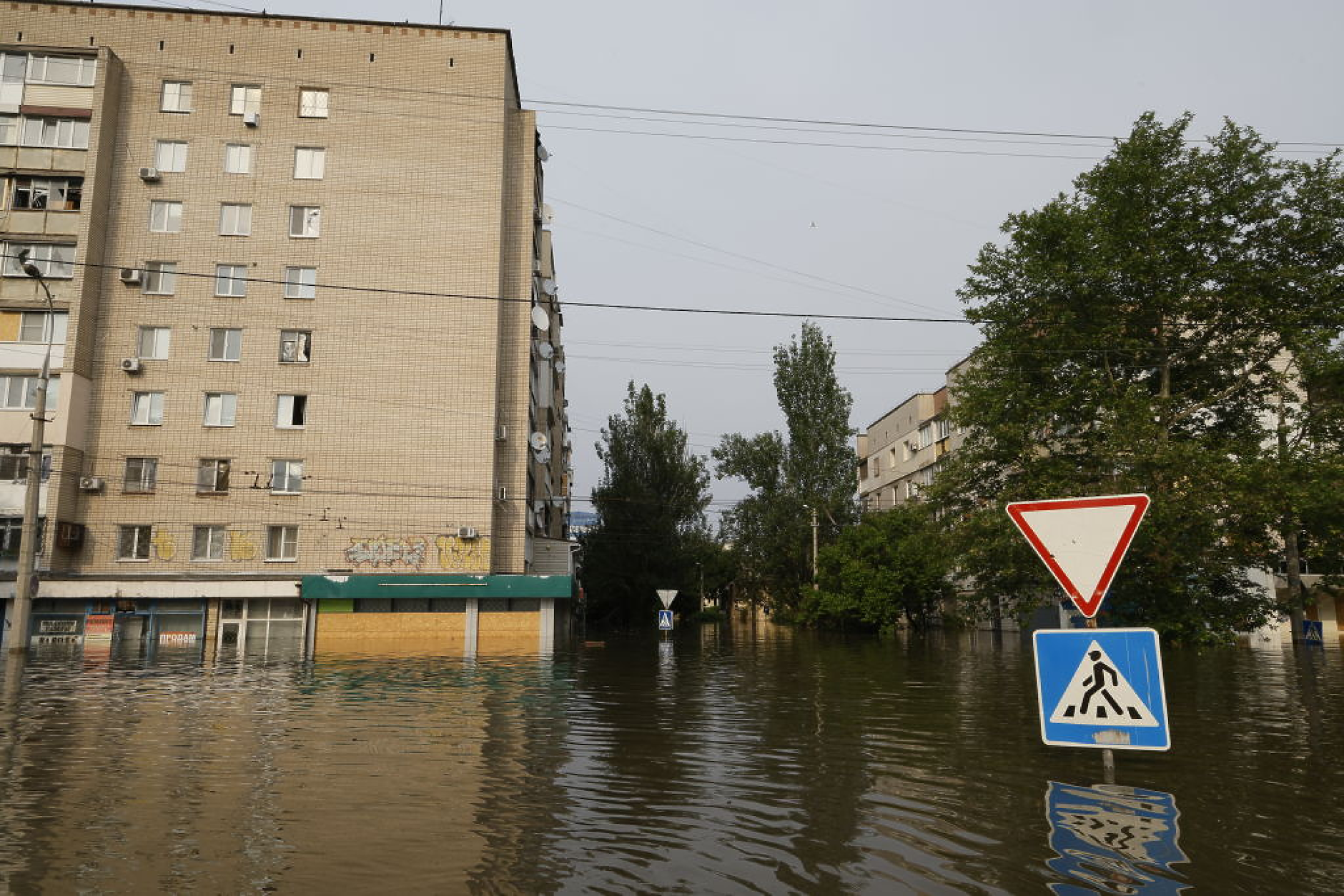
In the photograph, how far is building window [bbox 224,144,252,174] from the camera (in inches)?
1574

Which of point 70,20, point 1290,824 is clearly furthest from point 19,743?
point 70,20

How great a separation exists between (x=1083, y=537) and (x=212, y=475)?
37.5 metres

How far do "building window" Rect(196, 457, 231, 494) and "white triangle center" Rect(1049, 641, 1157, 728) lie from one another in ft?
122

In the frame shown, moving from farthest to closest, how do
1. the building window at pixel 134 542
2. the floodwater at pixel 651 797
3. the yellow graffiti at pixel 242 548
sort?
the yellow graffiti at pixel 242 548 → the building window at pixel 134 542 → the floodwater at pixel 651 797

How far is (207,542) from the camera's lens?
37344 millimetres

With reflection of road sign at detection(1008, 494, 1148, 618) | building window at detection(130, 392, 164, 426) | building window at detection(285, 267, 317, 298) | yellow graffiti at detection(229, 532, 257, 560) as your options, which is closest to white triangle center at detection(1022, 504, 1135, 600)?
reflection of road sign at detection(1008, 494, 1148, 618)

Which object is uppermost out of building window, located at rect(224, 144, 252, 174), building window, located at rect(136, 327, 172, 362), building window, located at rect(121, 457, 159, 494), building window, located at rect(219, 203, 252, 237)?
building window, located at rect(224, 144, 252, 174)

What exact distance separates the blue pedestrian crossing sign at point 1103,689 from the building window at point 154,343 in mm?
39454

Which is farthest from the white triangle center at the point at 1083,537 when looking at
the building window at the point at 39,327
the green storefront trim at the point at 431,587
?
the building window at the point at 39,327

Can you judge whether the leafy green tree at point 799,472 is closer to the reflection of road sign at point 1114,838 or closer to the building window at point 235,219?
the building window at point 235,219

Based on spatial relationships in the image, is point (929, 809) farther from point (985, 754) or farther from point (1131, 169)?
point (1131, 169)

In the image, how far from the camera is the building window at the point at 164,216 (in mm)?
39344

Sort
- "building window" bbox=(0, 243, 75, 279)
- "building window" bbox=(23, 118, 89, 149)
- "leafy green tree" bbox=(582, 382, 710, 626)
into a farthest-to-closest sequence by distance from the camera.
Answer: "leafy green tree" bbox=(582, 382, 710, 626) < "building window" bbox=(23, 118, 89, 149) < "building window" bbox=(0, 243, 75, 279)

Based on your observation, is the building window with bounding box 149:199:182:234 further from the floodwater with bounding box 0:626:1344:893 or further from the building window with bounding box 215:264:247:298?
the floodwater with bounding box 0:626:1344:893
